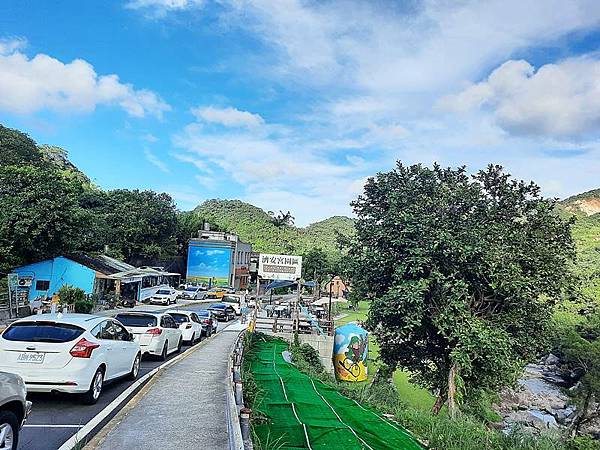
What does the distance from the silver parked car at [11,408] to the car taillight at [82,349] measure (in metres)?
2.49

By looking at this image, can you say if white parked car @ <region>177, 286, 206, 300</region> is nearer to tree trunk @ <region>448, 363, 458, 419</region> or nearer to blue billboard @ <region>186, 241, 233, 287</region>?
blue billboard @ <region>186, 241, 233, 287</region>

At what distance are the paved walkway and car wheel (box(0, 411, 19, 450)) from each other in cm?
90

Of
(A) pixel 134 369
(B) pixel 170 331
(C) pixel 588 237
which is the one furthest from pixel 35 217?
(C) pixel 588 237

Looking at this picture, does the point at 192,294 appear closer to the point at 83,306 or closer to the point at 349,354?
the point at 83,306

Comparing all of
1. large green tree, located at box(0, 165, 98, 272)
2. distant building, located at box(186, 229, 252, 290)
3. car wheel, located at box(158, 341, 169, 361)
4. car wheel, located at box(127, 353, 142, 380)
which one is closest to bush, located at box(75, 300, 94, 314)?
large green tree, located at box(0, 165, 98, 272)

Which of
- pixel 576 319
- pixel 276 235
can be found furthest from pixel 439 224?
pixel 276 235

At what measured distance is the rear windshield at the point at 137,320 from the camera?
13.7 metres

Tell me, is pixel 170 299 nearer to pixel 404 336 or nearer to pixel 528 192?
pixel 404 336

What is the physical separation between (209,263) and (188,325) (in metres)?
54.1

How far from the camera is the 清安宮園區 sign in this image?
26.8 m

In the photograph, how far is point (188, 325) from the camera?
1906cm

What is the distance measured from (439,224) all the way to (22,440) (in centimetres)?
1470

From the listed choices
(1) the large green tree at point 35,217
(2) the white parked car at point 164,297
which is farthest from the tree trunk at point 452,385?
Answer: (2) the white parked car at point 164,297

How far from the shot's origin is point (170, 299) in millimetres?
45688
